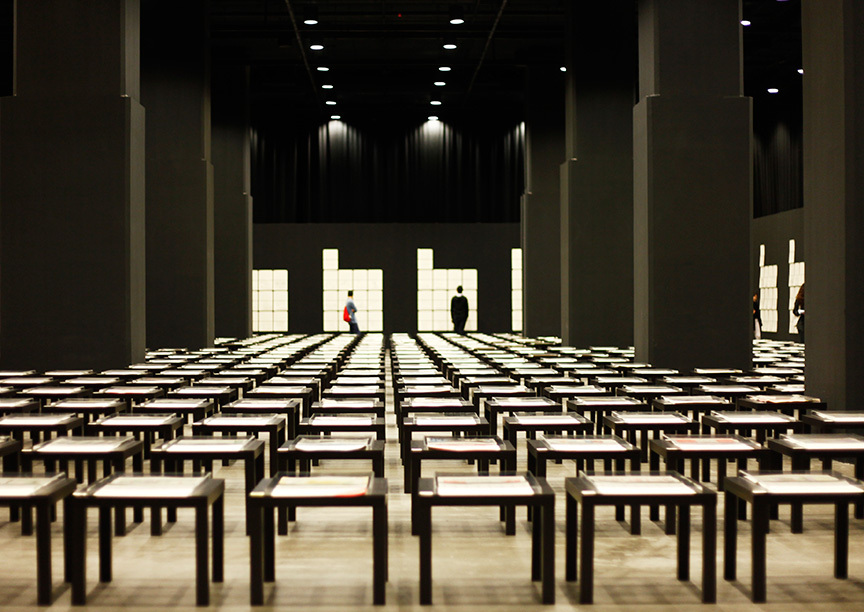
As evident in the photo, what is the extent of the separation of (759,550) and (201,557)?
203 cm

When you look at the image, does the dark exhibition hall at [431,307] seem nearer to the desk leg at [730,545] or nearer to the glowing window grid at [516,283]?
the desk leg at [730,545]

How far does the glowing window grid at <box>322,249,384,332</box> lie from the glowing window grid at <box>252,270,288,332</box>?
48.0 inches

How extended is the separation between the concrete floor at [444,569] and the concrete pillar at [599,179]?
38.4 feet

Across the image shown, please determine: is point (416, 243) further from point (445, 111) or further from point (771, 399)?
point (771, 399)

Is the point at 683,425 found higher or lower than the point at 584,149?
lower

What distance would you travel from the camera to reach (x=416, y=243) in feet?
94.1

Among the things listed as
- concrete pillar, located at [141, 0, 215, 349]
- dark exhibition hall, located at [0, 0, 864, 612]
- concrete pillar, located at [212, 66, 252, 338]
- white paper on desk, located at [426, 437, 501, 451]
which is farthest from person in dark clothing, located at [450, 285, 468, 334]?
white paper on desk, located at [426, 437, 501, 451]

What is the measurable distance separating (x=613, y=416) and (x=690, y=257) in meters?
6.58

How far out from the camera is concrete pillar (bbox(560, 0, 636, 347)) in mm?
16781

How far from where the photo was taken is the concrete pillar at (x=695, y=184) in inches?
463

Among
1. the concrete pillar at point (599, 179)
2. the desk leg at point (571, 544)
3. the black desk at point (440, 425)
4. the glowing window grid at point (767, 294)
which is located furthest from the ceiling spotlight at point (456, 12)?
the desk leg at point (571, 544)

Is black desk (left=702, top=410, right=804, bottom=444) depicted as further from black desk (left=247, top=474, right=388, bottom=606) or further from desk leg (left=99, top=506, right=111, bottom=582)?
desk leg (left=99, top=506, right=111, bottom=582)

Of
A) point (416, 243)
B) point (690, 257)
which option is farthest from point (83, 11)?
point (416, 243)

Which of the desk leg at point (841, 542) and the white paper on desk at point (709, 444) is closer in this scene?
the desk leg at point (841, 542)
